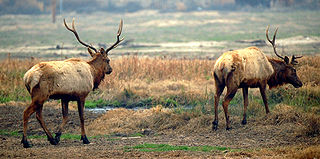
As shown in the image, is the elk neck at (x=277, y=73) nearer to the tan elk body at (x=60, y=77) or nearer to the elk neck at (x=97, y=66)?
the elk neck at (x=97, y=66)

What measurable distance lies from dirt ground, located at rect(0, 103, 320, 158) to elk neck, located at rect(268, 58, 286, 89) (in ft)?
4.78

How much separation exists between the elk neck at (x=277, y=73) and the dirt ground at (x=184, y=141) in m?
1.46

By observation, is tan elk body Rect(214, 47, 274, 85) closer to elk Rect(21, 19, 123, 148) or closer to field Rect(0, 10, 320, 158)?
field Rect(0, 10, 320, 158)

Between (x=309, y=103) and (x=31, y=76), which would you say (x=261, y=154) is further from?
(x=309, y=103)

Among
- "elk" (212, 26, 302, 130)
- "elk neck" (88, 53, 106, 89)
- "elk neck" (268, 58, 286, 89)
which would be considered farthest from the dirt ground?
"elk neck" (268, 58, 286, 89)

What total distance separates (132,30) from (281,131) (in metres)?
29.0

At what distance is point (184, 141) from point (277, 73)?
3717mm

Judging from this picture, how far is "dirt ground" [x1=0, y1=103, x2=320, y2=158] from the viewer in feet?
29.6

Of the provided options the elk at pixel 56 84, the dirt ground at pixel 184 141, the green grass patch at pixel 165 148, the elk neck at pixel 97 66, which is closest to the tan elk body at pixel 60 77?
the elk at pixel 56 84

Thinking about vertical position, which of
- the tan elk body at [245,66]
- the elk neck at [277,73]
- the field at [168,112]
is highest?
the tan elk body at [245,66]

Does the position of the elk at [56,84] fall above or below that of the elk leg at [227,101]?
above

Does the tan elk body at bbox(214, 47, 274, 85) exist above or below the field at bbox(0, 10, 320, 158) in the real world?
above

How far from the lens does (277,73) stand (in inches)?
516

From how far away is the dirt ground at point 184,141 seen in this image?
29.6 ft
